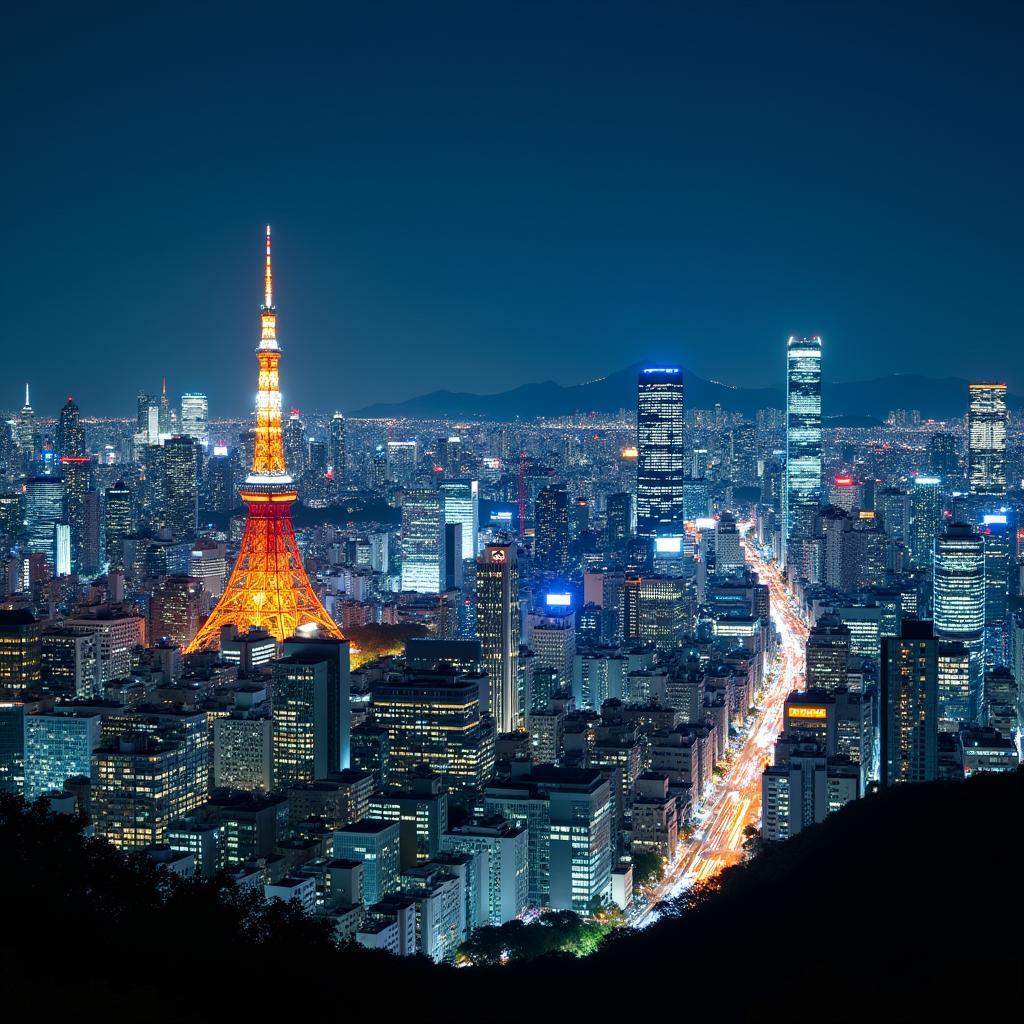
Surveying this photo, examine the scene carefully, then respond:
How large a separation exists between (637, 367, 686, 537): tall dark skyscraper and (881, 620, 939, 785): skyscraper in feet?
66.5

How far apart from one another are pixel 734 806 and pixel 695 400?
43.5m

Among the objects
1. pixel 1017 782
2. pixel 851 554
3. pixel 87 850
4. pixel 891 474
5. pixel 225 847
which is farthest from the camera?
pixel 891 474

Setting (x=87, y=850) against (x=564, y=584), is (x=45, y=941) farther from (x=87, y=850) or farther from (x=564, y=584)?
(x=564, y=584)

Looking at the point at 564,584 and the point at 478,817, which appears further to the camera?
the point at 564,584

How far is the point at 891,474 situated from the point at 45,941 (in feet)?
126

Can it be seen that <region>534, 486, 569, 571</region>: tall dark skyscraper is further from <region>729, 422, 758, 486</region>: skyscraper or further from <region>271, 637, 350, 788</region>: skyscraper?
<region>729, 422, 758, 486</region>: skyscraper

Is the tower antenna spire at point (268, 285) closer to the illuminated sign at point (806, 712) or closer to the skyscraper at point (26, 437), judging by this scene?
the illuminated sign at point (806, 712)

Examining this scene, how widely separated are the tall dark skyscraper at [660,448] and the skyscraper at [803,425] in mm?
2996

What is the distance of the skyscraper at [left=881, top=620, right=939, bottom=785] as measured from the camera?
13852 mm

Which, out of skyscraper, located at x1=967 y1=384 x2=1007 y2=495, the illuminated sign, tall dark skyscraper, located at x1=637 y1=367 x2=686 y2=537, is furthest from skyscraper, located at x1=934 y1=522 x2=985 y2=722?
skyscraper, located at x1=967 y1=384 x2=1007 y2=495

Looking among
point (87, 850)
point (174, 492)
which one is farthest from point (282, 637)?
point (174, 492)

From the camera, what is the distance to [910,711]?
46.0 ft

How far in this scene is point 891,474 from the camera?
41.3 m

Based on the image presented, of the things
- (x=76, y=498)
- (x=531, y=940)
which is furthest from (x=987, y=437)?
(x=531, y=940)
